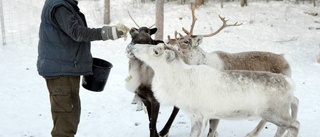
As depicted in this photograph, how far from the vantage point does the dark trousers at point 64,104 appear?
346 cm

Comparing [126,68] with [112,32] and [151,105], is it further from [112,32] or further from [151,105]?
[112,32]

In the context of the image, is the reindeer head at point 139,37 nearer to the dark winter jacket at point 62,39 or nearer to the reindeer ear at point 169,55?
the reindeer ear at point 169,55

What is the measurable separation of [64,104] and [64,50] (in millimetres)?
496

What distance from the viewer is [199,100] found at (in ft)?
12.7

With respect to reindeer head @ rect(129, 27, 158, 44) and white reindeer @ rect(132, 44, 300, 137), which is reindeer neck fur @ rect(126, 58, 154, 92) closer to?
reindeer head @ rect(129, 27, 158, 44)

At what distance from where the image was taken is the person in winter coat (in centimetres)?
327

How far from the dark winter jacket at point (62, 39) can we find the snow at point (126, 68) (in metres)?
1.73

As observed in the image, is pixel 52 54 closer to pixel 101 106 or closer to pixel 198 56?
pixel 198 56

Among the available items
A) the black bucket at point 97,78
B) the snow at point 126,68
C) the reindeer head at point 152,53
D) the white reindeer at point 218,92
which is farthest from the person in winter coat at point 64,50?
the snow at point 126,68

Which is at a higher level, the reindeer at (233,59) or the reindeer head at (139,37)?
the reindeer head at (139,37)

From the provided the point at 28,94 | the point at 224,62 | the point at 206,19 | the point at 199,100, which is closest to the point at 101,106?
the point at 28,94

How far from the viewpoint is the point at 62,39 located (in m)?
3.39

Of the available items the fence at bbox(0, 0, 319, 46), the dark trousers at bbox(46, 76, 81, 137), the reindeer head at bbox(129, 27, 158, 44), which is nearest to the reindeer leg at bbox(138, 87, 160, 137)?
the reindeer head at bbox(129, 27, 158, 44)

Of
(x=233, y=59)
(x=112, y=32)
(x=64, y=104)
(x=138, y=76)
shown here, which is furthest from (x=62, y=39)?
(x=233, y=59)
